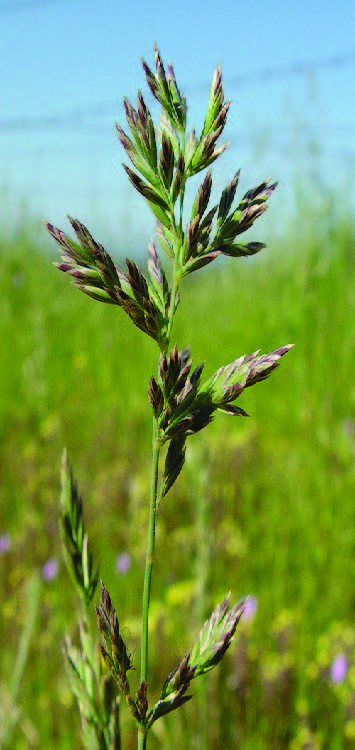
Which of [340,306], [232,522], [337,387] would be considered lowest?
[232,522]

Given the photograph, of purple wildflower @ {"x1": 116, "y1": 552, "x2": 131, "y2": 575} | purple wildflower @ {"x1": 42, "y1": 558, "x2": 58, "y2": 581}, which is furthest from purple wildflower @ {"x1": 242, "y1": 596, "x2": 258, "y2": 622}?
purple wildflower @ {"x1": 42, "y1": 558, "x2": 58, "y2": 581}

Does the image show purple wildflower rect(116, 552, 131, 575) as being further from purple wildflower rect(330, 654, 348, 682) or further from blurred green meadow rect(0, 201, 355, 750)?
purple wildflower rect(330, 654, 348, 682)

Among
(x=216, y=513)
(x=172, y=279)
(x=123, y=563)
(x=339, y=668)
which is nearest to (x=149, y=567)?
(x=172, y=279)

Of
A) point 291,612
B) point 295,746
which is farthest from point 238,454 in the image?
point 295,746

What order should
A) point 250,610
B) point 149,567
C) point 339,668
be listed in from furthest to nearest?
1. point 250,610
2. point 339,668
3. point 149,567

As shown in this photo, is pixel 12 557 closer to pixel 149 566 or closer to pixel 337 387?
pixel 337 387

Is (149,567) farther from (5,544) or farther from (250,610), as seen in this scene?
(5,544)
